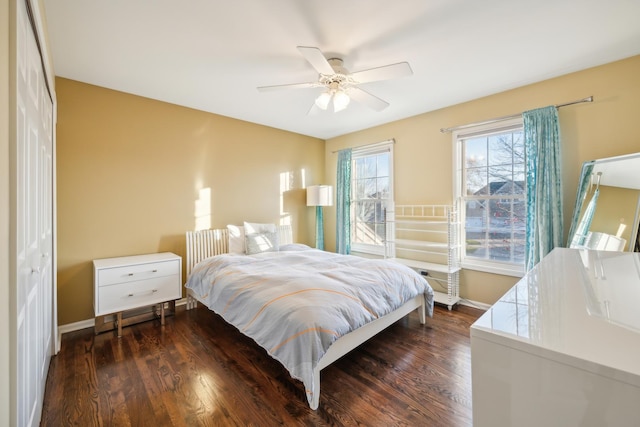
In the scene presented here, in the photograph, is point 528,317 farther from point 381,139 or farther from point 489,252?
point 381,139

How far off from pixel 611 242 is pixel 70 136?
15.7 feet

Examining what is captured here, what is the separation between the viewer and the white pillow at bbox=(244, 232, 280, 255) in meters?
3.52

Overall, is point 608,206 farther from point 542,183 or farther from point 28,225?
point 28,225

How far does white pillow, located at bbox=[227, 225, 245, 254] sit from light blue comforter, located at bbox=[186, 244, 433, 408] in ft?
1.88

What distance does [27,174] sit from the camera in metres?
1.27

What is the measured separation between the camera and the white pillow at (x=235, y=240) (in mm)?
3629

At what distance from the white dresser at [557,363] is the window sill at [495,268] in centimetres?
245

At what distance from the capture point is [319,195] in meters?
4.47

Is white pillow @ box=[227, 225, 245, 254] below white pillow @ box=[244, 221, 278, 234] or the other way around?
below

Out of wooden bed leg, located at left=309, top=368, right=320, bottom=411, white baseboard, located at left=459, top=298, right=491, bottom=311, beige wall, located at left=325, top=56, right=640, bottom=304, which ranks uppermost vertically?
beige wall, located at left=325, top=56, right=640, bottom=304

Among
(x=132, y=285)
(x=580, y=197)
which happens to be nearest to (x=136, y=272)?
(x=132, y=285)

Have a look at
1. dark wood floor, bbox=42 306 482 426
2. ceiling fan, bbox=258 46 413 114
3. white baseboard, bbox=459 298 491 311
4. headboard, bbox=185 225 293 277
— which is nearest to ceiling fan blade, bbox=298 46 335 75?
ceiling fan, bbox=258 46 413 114

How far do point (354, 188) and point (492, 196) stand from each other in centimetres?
215

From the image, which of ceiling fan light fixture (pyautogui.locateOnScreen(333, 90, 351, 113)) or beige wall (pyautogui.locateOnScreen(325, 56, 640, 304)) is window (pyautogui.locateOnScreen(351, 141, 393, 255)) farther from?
ceiling fan light fixture (pyautogui.locateOnScreen(333, 90, 351, 113))
